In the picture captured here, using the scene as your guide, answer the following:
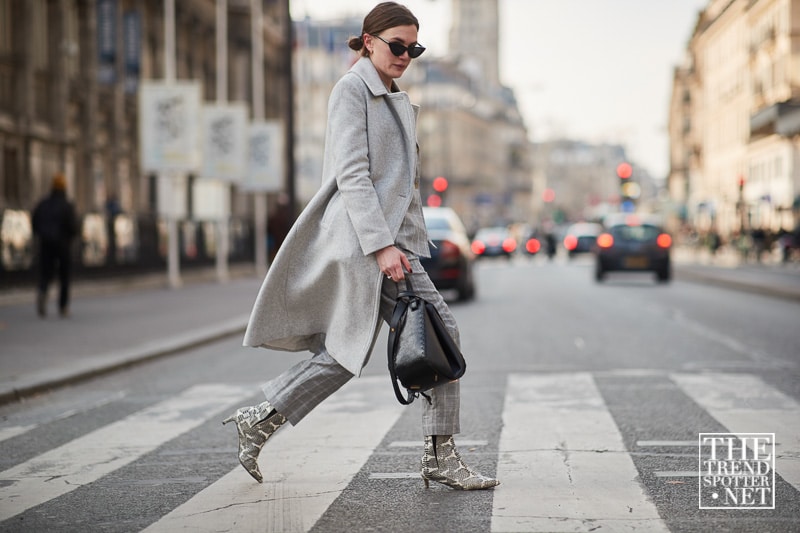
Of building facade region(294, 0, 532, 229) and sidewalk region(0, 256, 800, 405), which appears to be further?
building facade region(294, 0, 532, 229)

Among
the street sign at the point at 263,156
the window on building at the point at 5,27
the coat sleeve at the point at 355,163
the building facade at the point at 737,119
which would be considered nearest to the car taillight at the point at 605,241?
the building facade at the point at 737,119

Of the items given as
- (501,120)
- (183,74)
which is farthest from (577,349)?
(501,120)

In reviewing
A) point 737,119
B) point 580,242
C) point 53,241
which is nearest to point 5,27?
point 53,241

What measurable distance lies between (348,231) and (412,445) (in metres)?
1.85

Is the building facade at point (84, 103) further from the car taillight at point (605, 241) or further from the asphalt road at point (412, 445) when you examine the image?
the asphalt road at point (412, 445)

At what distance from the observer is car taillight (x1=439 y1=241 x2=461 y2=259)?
2012cm

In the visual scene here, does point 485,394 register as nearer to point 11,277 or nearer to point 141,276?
point 11,277

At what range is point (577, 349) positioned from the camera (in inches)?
490

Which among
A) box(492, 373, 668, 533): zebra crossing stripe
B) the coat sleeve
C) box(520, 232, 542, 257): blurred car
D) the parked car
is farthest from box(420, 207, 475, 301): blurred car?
box(520, 232, 542, 257): blurred car

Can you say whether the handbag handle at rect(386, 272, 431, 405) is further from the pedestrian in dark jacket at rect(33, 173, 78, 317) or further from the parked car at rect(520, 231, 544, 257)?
the parked car at rect(520, 231, 544, 257)

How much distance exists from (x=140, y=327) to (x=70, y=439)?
27.8 ft

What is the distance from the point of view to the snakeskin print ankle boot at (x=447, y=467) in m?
5.37

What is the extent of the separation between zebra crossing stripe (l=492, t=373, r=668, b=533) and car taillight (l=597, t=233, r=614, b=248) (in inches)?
844

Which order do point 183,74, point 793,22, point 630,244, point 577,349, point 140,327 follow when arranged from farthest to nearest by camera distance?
point 793,22
point 183,74
point 630,244
point 140,327
point 577,349
